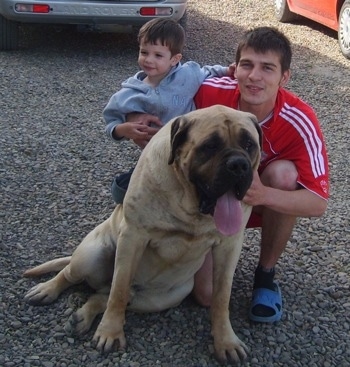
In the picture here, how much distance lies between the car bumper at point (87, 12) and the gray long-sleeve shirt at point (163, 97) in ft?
14.9

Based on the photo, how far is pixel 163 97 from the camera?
3795 millimetres

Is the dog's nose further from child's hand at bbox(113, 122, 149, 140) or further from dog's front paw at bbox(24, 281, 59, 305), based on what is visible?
dog's front paw at bbox(24, 281, 59, 305)

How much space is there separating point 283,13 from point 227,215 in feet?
28.0

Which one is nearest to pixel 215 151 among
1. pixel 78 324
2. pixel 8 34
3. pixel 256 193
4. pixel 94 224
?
pixel 256 193

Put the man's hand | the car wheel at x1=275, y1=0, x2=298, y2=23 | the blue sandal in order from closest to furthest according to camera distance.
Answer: the man's hand → the blue sandal → the car wheel at x1=275, y1=0, x2=298, y2=23

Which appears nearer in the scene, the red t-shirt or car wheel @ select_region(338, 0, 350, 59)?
the red t-shirt

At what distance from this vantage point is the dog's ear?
9.88 ft

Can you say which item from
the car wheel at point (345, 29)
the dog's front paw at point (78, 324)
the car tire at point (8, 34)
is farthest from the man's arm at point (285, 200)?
the car wheel at point (345, 29)

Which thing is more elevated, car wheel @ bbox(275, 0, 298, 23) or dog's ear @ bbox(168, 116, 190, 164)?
dog's ear @ bbox(168, 116, 190, 164)

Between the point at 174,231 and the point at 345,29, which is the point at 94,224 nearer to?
the point at 174,231

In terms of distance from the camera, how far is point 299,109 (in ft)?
11.8

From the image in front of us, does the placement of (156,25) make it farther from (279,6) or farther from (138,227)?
(279,6)

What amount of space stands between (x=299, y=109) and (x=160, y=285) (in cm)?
112

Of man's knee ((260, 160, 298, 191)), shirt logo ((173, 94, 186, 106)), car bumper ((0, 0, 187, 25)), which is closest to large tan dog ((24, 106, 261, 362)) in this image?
man's knee ((260, 160, 298, 191))
